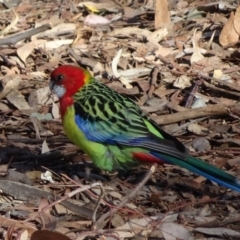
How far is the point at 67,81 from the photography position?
19.7ft

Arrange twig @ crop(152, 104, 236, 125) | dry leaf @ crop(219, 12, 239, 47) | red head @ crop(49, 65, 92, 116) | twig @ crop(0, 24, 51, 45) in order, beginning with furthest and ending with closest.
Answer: twig @ crop(0, 24, 51, 45) → dry leaf @ crop(219, 12, 239, 47) → twig @ crop(152, 104, 236, 125) → red head @ crop(49, 65, 92, 116)

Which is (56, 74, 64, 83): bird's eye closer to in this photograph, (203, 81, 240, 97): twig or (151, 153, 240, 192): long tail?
(151, 153, 240, 192): long tail

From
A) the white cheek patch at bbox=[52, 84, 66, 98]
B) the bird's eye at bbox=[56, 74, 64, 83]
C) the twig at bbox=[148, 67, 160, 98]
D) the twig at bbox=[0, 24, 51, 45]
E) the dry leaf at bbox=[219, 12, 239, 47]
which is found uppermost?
the bird's eye at bbox=[56, 74, 64, 83]

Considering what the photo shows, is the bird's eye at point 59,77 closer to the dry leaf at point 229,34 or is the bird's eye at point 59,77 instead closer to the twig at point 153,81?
the twig at point 153,81

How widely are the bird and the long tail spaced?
0.01 m

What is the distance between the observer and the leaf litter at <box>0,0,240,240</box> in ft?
16.6

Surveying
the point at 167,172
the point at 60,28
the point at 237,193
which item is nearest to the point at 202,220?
the point at 237,193

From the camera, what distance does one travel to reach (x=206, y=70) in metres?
7.08

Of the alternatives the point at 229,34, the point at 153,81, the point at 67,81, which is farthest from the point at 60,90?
the point at 229,34

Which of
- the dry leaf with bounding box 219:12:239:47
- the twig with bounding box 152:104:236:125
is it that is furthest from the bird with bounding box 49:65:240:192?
the dry leaf with bounding box 219:12:239:47

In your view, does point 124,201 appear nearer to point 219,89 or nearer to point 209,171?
point 209,171

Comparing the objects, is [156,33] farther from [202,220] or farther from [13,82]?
[202,220]

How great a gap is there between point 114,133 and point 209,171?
81 centimetres

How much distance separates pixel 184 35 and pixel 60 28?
1.31 meters
